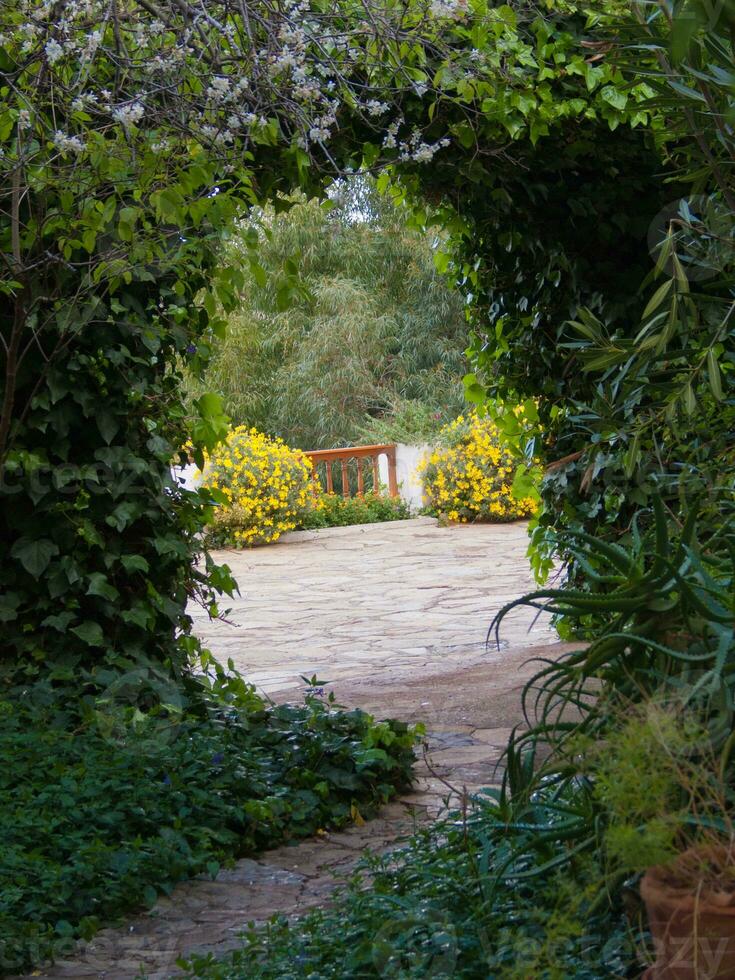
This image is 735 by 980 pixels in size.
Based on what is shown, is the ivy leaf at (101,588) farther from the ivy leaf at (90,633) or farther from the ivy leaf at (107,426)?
the ivy leaf at (107,426)

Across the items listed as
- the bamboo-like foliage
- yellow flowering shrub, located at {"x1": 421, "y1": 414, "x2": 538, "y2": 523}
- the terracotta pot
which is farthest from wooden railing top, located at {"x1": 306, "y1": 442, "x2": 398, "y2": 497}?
the terracotta pot

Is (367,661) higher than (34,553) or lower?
lower

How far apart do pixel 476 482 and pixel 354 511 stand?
1.66 meters

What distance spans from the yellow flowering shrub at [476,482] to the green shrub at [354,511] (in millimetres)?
747

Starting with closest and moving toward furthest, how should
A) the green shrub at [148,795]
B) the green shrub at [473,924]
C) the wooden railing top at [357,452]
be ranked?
the green shrub at [473,924] → the green shrub at [148,795] → the wooden railing top at [357,452]

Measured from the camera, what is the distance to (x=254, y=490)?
12.3 meters

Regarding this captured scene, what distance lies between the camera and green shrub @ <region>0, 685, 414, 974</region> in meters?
2.80

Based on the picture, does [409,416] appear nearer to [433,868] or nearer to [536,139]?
[536,139]

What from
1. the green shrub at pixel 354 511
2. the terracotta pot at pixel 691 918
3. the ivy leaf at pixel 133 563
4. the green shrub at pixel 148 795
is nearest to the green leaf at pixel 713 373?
the terracotta pot at pixel 691 918

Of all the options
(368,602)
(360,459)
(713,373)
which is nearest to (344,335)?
(360,459)

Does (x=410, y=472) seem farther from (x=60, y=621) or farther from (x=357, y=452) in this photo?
(x=60, y=621)

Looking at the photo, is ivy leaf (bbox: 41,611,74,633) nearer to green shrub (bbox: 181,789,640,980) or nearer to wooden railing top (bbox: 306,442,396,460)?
green shrub (bbox: 181,789,640,980)

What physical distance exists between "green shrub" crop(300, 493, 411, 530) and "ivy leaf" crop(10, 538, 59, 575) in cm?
924

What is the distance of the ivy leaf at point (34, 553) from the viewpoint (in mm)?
3922
